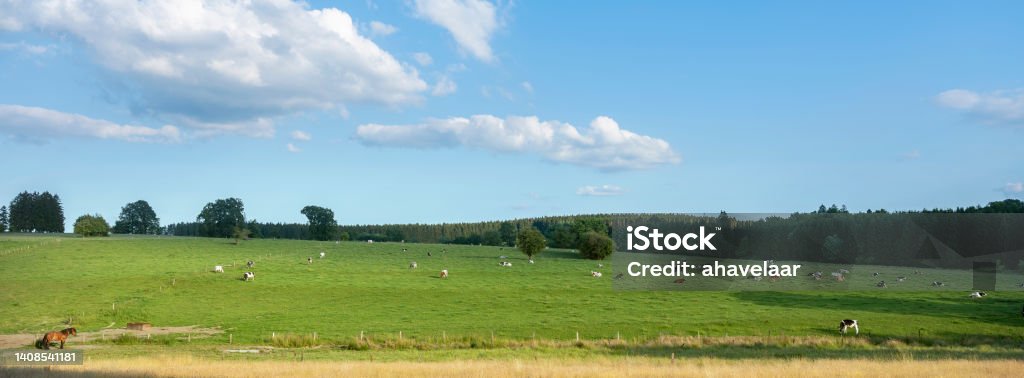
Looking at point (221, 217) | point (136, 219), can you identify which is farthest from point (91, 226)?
point (136, 219)

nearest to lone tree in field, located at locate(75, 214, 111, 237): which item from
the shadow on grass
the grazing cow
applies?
the shadow on grass

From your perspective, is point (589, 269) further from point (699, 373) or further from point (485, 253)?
point (699, 373)

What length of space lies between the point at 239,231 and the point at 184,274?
65.6 meters

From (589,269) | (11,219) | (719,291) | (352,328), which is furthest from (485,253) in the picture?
(11,219)

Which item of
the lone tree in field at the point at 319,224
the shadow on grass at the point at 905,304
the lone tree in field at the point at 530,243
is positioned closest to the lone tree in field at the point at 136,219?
the lone tree in field at the point at 319,224

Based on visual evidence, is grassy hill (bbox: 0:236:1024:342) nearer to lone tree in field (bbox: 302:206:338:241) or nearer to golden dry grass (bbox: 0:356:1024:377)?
golden dry grass (bbox: 0:356:1024:377)

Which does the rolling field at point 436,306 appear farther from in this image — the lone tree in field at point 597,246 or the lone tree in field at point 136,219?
the lone tree in field at point 136,219

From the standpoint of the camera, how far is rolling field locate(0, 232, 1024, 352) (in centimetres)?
5184

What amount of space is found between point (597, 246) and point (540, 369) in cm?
9222

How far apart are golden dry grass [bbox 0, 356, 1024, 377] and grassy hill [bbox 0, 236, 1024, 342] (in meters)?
16.7

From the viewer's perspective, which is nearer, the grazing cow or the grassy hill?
the grazing cow

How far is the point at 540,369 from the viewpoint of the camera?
30062mm

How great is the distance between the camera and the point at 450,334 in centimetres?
5025

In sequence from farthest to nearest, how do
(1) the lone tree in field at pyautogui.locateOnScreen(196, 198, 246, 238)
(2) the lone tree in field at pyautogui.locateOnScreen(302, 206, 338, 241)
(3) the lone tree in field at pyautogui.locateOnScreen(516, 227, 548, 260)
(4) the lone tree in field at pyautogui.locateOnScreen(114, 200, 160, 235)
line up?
1. (4) the lone tree in field at pyautogui.locateOnScreen(114, 200, 160, 235)
2. (2) the lone tree in field at pyautogui.locateOnScreen(302, 206, 338, 241)
3. (1) the lone tree in field at pyautogui.locateOnScreen(196, 198, 246, 238)
4. (3) the lone tree in field at pyautogui.locateOnScreen(516, 227, 548, 260)
